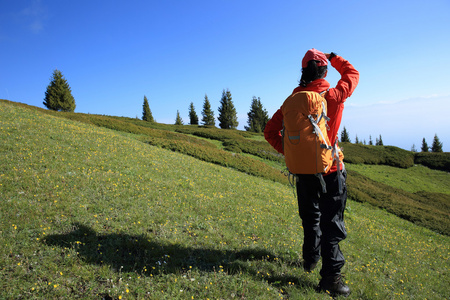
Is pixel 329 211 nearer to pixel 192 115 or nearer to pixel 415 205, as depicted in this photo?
pixel 415 205

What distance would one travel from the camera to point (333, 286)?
3963 millimetres

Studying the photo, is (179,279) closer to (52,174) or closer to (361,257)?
(361,257)

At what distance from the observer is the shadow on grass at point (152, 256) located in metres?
4.14

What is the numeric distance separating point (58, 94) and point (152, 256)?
6301cm

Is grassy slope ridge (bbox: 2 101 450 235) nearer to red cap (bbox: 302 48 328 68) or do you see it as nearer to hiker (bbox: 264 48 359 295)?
hiker (bbox: 264 48 359 295)

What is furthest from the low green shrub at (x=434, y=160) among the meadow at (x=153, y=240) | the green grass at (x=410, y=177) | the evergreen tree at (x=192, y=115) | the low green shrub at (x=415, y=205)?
the evergreen tree at (x=192, y=115)

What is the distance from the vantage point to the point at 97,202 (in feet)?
21.2

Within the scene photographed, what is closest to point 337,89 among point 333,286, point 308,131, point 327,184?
point 308,131

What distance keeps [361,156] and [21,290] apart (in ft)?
144

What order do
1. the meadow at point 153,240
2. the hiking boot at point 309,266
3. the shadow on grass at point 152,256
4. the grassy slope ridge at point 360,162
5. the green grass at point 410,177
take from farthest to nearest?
1. the green grass at point 410,177
2. the grassy slope ridge at point 360,162
3. the hiking boot at point 309,266
4. the shadow on grass at point 152,256
5. the meadow at point 153,240

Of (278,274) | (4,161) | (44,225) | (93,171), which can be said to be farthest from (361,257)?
(4,161)

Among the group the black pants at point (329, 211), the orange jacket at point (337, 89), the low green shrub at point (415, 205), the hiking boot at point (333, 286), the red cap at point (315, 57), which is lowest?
the low green shrub at point (415, 205)

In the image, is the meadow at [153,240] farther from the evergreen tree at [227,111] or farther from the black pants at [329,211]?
the evergreen tree at [227,111]

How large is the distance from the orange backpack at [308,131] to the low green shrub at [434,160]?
49.4 meters
